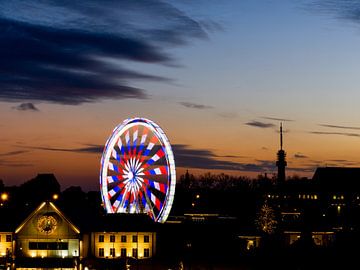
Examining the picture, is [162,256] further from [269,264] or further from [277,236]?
[277,236]

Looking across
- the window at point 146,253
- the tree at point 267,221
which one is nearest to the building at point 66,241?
the window at point 146,253

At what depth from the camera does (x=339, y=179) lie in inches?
5930

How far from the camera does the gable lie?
59.4m

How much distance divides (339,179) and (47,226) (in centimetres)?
10137

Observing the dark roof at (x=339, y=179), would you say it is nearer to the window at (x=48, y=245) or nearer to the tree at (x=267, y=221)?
the tree at (x=267, y=221)

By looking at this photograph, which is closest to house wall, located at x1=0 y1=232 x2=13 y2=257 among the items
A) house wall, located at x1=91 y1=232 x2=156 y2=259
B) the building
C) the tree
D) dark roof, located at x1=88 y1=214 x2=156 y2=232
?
the building

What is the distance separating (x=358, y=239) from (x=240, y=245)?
34.7ft

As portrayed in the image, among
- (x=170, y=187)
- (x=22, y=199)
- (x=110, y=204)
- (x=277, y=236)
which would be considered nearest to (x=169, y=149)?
(x=170, y=187)

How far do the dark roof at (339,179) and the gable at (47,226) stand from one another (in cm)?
9851

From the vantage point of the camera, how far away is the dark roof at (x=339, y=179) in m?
149

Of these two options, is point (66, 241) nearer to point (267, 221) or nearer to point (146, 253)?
point (146, 253)

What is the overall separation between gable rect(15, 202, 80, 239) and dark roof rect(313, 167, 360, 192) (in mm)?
98509

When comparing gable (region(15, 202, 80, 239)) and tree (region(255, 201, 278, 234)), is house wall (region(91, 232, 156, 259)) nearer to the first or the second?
gable (region(15, 202, 80, 239))

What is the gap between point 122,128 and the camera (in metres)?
63.3
